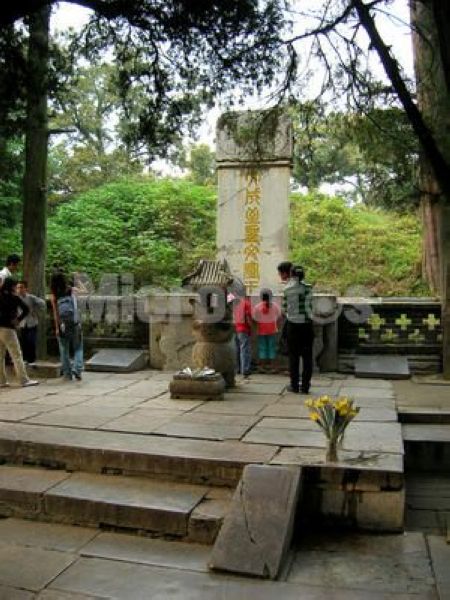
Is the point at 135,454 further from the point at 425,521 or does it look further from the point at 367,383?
the point at 367,383

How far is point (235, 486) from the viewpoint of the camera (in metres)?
4.59

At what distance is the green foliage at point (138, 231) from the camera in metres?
17.0

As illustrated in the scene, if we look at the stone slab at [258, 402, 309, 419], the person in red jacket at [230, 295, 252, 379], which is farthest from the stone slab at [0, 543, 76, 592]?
the person in red jacket at [230, 295, 252, 379]

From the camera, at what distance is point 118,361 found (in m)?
10.0

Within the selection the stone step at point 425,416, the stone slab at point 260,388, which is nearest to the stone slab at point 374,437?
the stone step at point 425,416

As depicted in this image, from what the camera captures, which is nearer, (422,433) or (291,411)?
(422,433)

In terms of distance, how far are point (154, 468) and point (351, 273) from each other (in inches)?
528

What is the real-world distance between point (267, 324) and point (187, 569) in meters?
5.42

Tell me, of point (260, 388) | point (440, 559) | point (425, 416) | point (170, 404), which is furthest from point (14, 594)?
point (260, 388)

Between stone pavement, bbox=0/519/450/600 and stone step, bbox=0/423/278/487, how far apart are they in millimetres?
636

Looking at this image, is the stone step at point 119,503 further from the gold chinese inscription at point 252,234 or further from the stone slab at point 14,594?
the gold chinese inscription at point 252,234

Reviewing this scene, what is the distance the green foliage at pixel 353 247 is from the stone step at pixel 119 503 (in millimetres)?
A: 11571

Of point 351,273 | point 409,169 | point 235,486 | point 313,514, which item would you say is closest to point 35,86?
point 409,169

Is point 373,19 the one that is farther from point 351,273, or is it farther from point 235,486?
point 351,273
